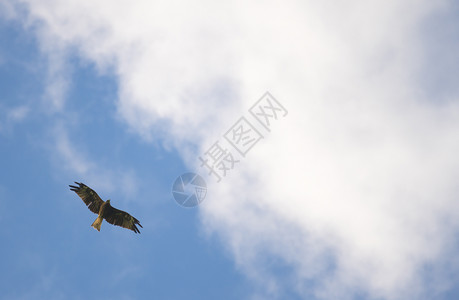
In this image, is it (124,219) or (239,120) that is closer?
(124,219)

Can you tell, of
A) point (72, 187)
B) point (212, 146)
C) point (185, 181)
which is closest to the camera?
point (72, 187)

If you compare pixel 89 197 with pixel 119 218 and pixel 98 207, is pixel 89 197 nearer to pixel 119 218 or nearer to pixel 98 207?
pixel 98 207

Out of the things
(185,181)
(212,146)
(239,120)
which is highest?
(239,120)

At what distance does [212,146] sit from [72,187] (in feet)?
55.1

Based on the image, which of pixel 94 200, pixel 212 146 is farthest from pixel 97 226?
pixel 212 146

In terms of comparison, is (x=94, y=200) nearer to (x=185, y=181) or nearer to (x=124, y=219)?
(x=124, y=219)

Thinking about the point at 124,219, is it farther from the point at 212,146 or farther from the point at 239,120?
the point at 239,120

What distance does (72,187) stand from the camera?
42.3 m

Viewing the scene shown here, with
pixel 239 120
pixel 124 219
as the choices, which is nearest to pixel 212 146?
pixel 239 120

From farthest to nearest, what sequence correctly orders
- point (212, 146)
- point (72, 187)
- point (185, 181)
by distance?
1. point (212, 146)
2. point (185, 181)
3. point (72, 187)

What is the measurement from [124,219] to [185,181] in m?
7.47

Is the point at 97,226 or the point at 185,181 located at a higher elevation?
the point at 185,181

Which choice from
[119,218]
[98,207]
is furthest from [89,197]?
[119,218]

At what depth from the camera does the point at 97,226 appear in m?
42.3
